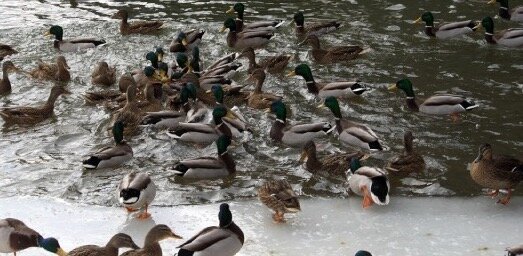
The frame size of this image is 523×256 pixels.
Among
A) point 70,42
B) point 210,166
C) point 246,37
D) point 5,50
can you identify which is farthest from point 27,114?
point 246,37

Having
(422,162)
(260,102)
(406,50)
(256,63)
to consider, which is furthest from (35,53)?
(422,162)

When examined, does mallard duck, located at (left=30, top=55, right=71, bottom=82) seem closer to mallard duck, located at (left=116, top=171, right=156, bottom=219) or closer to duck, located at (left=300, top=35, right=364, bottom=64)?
duck, located at (left=300, top=35, right=364, bottom=64)

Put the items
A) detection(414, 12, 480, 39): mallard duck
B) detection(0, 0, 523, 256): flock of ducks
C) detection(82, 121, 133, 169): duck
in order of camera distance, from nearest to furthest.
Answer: detection(0, 0, 523, 256): flock of ducks
detection(82, 121, 133, 169): duck
detection(414, 12, 480, 39): mallard duck

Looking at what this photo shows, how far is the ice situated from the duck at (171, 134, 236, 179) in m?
0.70

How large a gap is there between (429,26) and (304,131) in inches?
181

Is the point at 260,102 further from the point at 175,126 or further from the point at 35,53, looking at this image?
the point at 35,53

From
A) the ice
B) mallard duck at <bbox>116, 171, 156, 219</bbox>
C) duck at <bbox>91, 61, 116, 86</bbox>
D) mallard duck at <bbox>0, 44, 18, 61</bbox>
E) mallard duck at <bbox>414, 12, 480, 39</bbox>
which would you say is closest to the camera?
the ice

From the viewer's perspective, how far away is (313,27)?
14.5 meters

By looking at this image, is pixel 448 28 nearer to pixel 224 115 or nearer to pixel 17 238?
pixel 224 115

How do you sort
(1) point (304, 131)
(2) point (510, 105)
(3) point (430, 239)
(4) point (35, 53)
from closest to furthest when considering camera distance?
(3) point (430, 239)
(1) point (304, 131)
(2) point (510, 105)
(4) point (35, 53)

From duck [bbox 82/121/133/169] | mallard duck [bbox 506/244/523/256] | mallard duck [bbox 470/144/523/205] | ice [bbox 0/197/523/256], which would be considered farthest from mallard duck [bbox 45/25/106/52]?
mallard duck [bbox 506/244/523/256]

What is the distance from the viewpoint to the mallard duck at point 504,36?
13.8 metres

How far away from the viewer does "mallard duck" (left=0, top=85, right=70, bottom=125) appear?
11648 millimetres

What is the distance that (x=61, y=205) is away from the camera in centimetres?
922
